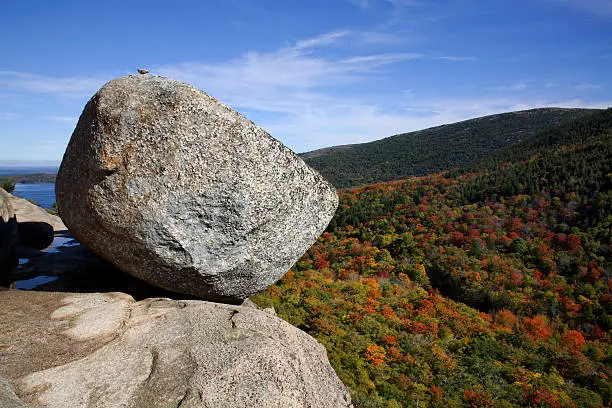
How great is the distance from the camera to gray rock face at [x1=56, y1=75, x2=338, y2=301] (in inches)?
229

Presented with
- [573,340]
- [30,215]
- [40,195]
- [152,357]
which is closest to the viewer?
[152,357]

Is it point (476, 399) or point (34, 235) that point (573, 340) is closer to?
point (476, 399)

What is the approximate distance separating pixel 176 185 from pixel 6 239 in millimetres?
6277

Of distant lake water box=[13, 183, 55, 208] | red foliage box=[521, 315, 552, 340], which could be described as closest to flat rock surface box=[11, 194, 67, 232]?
distant lake water box=[13, 183, 55, 208]

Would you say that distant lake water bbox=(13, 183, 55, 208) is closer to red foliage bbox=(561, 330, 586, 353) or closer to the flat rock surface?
the flat rock surface

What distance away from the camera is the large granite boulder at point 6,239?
798 cm

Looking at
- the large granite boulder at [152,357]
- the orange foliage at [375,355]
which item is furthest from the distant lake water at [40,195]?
the orange foliage at [375,355]

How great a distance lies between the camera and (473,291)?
67.8 feet

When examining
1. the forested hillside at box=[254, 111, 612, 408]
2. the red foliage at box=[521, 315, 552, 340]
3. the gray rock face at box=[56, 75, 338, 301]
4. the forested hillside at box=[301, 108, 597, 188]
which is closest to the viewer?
the gray rock face at box=[56, 75, 338, 301]

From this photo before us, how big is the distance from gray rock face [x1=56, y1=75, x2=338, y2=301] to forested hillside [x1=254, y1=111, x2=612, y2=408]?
17.9 feet

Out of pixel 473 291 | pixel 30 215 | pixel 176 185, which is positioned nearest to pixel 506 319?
pixel 473 291

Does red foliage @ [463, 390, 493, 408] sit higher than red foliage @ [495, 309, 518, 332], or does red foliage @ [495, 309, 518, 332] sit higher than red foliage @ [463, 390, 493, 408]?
red foliage @ [463, 390, 493, 408]

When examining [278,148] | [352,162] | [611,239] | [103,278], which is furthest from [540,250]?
[352,162]

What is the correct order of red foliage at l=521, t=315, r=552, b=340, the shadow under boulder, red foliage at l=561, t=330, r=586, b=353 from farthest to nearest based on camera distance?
red foliage at l=521, t=315, r=552, b=340
red foliage at l=561, t=330, r=586, b=353
the shadow under boulder
